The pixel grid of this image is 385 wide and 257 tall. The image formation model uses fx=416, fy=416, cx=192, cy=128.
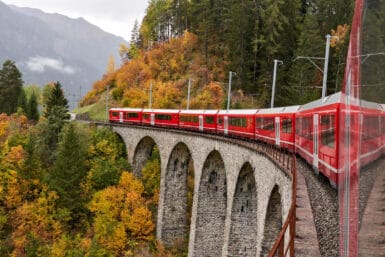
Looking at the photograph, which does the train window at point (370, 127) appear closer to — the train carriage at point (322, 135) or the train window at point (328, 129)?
the train carriage at point (322, 135)

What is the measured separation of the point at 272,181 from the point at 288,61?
38.2 meters

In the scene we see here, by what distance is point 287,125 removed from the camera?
60.4 feet

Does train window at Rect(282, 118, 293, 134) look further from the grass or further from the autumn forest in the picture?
the grass

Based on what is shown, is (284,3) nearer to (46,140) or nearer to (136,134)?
(136,134)

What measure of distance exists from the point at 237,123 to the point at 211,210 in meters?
7.02

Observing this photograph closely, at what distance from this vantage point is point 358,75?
1.59 m

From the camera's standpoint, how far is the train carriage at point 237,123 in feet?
79.1

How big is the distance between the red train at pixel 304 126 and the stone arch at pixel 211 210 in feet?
9.78

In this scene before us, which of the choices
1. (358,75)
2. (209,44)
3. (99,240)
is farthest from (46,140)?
(358,75)

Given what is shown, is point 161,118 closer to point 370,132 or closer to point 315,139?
point 315,139

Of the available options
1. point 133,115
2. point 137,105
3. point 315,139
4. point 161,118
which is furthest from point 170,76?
point 315,139

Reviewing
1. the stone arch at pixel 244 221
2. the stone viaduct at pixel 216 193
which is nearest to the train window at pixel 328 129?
the stone viaduct at pixel 216 193

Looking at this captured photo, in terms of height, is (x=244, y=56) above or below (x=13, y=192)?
above

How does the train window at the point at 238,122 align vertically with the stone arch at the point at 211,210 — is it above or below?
above
